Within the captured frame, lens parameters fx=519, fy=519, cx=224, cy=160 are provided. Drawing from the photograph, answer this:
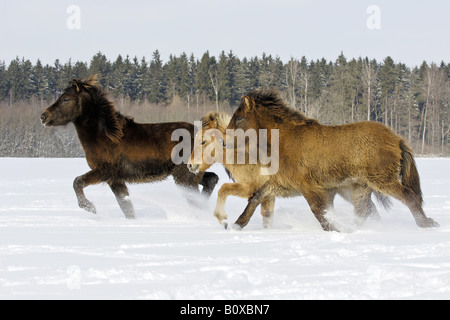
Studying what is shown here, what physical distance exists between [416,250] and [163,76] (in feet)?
214

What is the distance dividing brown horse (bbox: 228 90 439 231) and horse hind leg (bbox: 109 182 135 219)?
239 centimetres

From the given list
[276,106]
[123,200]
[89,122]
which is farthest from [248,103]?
[89,122]

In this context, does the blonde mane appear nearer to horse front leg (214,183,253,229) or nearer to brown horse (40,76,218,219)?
brown horse (40,76,218,219)

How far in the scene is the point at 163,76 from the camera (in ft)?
225

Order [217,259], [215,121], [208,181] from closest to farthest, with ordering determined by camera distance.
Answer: [217,259] → [215,121] → [208,181]

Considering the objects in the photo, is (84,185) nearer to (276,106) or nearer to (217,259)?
(276,106)

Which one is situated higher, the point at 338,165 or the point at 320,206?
the point at 338,165

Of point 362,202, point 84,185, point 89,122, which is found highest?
point 89,122

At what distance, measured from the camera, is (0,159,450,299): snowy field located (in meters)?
3.77

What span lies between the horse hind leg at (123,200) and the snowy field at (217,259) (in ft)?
1.67

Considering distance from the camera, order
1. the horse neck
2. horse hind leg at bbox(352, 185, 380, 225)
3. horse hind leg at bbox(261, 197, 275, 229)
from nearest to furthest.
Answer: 1. horse hind leg at bbox(352, 185, 380, 225)
2. horse hind leg at bbox(261, 197, 275, 229)
3. the horse neck

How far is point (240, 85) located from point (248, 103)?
183 ft

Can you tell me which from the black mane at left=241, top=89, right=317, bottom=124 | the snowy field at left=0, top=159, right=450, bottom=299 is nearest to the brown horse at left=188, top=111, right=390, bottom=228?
the snowy field at left=0, top=159, right=450, bottom=299

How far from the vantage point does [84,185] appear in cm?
855
